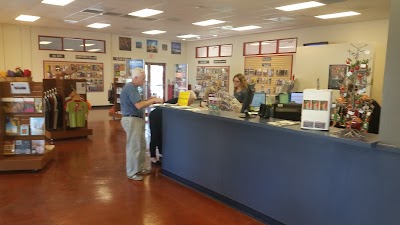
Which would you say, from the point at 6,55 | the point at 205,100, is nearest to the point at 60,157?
the point at 205,100

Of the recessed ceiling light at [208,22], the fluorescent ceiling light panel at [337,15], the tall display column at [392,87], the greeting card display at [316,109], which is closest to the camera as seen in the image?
the tall display column at [392,87]

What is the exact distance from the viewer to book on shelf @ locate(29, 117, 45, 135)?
5103mm

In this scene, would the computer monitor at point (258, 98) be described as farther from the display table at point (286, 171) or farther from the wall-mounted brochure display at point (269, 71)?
the wall-mounted brochure display at point (269, 71)

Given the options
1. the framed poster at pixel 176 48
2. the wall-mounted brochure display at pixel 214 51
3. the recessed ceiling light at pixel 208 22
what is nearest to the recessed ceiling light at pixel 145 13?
the recessed ceiling light at pixel 208 22

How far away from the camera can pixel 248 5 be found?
304 inches

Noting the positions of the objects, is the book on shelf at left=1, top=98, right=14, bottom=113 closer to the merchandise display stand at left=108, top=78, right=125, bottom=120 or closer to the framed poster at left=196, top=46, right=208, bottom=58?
the merchandise display stand at left=108, top=78, right=125, bottom=120

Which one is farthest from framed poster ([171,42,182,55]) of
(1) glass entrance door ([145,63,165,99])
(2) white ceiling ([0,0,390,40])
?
(2) white ceiling ([0,0,390,40])

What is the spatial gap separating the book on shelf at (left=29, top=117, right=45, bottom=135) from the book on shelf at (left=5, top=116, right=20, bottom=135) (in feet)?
0.70

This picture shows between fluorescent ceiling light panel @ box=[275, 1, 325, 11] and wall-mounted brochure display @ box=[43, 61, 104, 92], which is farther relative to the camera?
wall-mounted brochure display @ box=[43, 61, 104, 92]

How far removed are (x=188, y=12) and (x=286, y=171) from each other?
6.65 meters

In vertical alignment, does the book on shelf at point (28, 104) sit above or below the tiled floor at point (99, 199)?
above

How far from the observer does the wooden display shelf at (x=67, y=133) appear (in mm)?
7332

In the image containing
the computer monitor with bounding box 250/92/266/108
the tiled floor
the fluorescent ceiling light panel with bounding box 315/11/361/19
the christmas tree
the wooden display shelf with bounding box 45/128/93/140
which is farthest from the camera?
the fluorescent ceiling light panel with bounding box 315/11/361/19

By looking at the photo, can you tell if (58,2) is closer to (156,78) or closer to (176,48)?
(156,78)
